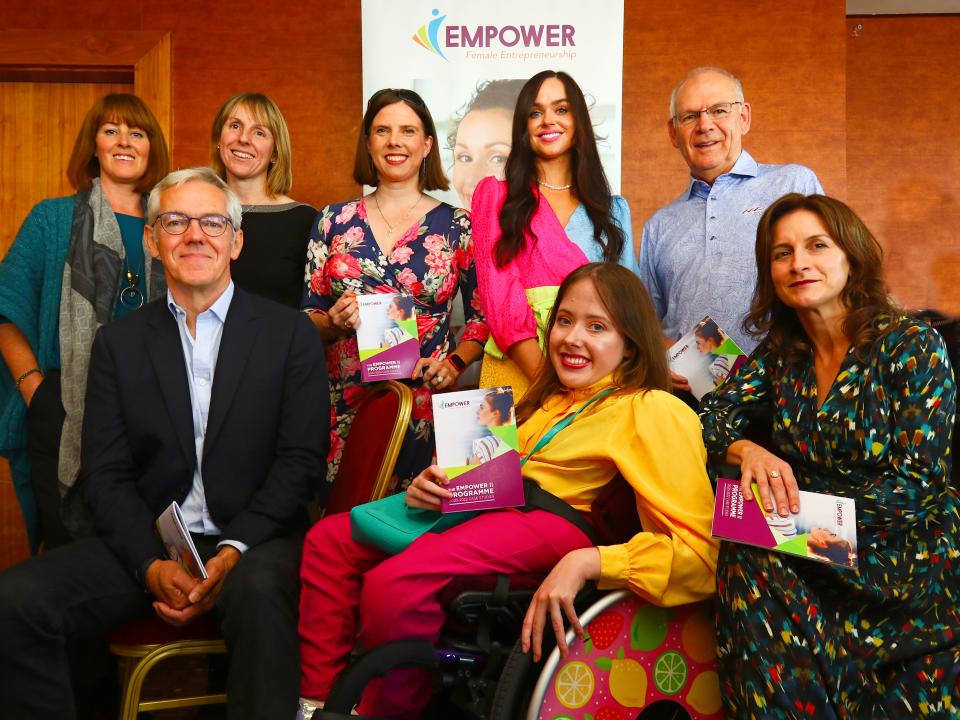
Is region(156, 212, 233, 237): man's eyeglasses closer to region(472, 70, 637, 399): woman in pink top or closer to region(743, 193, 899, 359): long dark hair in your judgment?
region(472, 70, 637, 399): woman in pink top

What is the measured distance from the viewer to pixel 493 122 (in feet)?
13.5

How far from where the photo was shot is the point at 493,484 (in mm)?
1937

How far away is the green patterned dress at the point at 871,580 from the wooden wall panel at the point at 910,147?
4159 millimetres

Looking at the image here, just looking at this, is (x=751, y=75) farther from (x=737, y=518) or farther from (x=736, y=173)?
(x=737, y=518)

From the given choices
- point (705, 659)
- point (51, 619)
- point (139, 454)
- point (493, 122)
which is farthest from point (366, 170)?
point (705, 659)

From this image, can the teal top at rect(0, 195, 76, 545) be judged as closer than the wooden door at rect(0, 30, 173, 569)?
Yes

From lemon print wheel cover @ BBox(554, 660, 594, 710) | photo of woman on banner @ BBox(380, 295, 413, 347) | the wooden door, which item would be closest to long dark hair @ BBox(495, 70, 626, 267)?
photo of woman on banner @ BBox(380, 295, 413, 347)

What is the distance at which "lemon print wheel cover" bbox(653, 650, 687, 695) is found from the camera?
1.85m

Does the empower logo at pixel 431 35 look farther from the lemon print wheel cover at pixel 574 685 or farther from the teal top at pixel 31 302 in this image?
the lemon print wheel cover at pixel 574 685

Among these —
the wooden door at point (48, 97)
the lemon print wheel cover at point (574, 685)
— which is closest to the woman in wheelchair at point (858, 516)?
the lemon print wheel cover at point (574, 685)

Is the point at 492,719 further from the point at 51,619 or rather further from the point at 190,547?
the point at 51,619

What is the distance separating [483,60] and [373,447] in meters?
2.38

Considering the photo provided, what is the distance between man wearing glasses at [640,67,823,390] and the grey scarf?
167 cm

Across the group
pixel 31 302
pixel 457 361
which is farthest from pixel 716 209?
pixel 31 302
